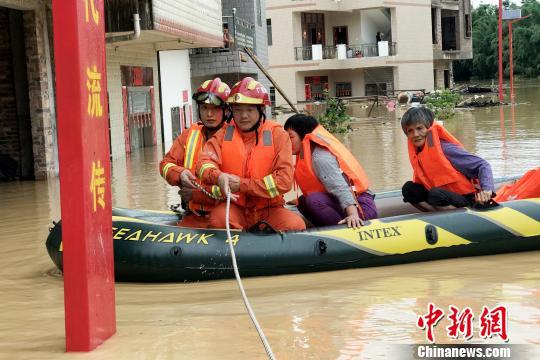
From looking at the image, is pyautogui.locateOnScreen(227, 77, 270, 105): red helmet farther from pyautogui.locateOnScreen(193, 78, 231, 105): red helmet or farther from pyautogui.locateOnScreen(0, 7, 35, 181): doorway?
pyautogui.locateOnScreen(0, 7, 35, 181): doorway

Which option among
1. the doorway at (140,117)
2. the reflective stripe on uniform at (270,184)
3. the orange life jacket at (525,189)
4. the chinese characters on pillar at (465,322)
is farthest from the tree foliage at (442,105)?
the chinese characters on pillar at (465,322)

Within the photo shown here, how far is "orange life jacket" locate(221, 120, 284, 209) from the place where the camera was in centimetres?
728

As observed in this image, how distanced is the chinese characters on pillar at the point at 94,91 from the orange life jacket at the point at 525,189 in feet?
14.3

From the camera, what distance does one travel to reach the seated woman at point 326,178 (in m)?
7.46

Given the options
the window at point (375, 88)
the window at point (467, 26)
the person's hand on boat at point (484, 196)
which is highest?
the window at point (467, 26)

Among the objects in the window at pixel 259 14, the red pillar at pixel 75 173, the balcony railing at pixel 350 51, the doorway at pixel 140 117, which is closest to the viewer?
the red pillar at pixel 75 173

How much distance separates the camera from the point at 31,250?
8.86 metres

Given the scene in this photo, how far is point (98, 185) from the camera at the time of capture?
5.14 m

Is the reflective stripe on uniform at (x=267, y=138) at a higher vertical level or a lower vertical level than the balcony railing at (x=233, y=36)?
lower

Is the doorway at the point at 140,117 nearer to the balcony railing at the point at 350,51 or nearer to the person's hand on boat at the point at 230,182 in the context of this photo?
the person's hand on boat at the point at 230,182

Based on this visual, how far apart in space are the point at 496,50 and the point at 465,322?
72772 millimetres

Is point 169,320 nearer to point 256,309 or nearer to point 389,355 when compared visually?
point 256,309

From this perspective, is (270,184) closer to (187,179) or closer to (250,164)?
(250,164)

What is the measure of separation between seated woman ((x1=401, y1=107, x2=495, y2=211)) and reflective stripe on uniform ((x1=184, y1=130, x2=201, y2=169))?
5.69 ft
